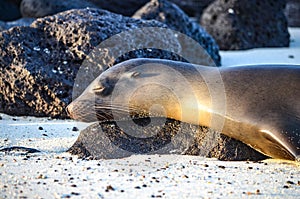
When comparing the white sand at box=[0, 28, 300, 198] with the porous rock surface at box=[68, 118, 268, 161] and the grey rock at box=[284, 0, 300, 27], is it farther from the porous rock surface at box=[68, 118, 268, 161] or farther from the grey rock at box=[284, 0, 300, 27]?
the grey rock at box=[284, 0, 300, 27]

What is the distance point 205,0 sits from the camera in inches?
661

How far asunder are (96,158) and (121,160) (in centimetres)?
20

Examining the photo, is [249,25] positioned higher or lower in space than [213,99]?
lower

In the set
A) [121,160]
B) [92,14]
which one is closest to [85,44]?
[92,14]

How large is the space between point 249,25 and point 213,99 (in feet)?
23.9

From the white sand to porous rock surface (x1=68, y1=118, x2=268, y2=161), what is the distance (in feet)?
0.38

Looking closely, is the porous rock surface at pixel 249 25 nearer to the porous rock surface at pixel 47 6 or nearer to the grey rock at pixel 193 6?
the porous rock surface at pixel 47 6

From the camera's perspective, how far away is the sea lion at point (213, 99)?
4.41 m

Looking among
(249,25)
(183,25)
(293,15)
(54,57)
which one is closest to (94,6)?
(249,25)

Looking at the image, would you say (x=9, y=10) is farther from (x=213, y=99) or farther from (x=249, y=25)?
(x=213, y=99)

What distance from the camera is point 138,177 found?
3.98m

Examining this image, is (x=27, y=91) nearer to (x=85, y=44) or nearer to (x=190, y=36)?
(x=85, y=44)

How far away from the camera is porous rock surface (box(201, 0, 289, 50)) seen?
11.6 m

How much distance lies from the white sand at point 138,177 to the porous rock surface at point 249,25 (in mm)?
7056
